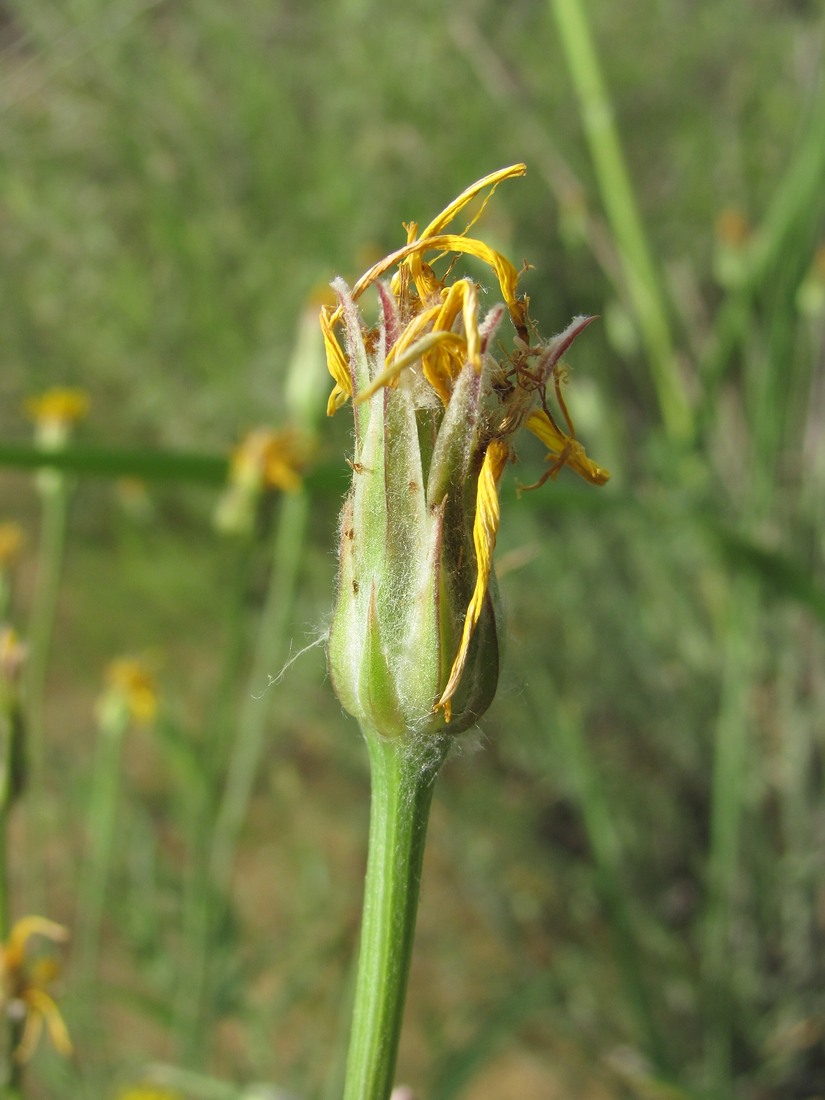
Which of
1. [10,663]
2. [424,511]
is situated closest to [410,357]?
[424,511]

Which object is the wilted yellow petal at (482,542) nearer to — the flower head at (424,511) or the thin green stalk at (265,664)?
the flower head at (424,511)

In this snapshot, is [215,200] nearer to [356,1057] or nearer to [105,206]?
[105,206]

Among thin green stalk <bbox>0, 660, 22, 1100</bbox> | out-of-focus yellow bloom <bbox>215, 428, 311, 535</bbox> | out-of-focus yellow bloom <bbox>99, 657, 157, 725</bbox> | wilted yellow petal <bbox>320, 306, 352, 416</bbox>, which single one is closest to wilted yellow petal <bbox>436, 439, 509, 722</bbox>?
wilted yellow petal <bbox>320, 306, 352, 416</bbox>

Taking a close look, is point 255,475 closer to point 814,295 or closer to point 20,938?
point 20,938

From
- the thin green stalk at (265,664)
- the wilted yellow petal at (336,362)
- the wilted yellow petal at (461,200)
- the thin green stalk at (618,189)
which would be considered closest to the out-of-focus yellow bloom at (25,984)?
the wilted yellow petal at (336,362)

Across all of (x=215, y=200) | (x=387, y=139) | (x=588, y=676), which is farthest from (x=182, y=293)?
(x=588, y=676)
